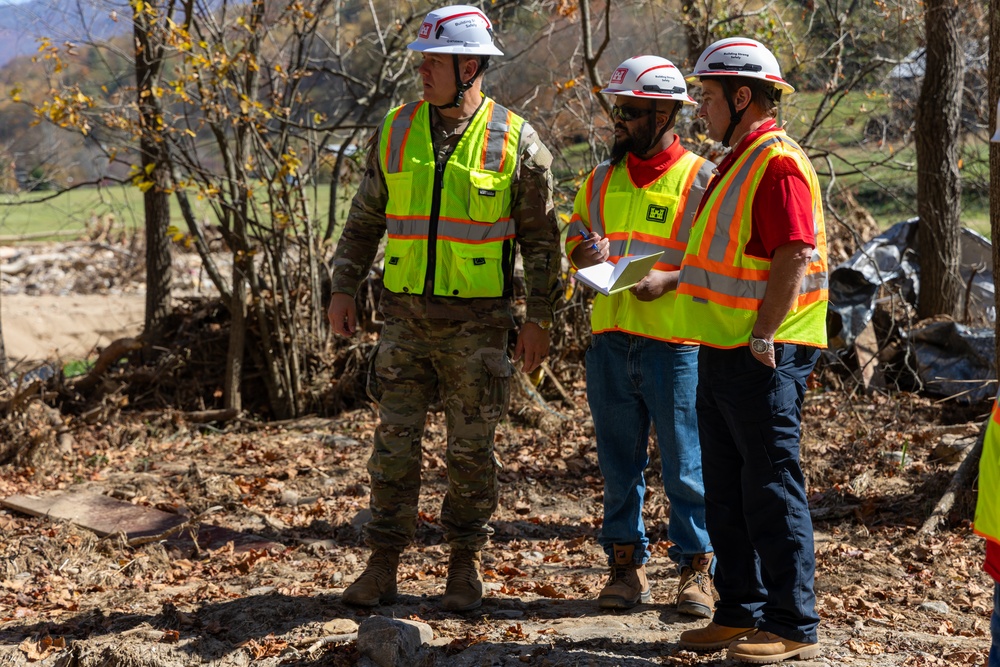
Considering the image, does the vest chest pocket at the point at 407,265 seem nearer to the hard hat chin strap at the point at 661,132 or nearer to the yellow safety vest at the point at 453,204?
the yellow safety vest at the point at 453,204

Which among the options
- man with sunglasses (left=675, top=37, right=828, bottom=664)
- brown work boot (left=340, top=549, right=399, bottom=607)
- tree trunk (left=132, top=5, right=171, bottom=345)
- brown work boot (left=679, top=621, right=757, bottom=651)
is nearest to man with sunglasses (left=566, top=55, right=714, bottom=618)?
brown work boot (left=679, top=621, right=757, bottom=651)

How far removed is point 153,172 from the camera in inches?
314

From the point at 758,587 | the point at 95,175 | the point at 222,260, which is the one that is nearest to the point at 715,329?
the point at 758,587

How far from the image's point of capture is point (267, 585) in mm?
4852

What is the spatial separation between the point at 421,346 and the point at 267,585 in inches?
62.0

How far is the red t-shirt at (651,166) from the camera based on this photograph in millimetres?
4102

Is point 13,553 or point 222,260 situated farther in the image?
point 222,260

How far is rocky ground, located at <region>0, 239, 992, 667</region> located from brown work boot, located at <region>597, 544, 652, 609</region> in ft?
0.19

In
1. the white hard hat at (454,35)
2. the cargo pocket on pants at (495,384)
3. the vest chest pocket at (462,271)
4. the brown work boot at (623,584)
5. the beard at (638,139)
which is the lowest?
the brown work boot at (623,584)

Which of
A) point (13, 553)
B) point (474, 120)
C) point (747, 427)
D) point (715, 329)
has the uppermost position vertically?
point (474, 120)

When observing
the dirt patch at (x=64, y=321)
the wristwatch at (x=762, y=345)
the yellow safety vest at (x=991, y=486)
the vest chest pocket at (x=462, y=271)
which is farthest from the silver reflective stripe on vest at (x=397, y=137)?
the dirt patch at (x=64, y=321)

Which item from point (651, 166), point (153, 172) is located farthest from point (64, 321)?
point (651, 166)

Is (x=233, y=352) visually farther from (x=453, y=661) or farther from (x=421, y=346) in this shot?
(x=453, y=661)

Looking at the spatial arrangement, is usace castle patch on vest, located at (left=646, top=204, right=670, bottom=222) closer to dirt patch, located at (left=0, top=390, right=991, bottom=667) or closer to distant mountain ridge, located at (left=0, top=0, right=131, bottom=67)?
dirt patch, located at (left=0, top=390, right=991, bottom=667)
